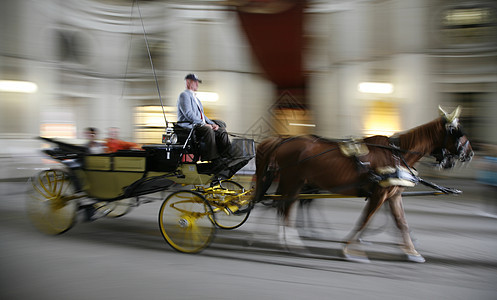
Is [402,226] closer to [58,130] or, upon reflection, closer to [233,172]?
[233,172]

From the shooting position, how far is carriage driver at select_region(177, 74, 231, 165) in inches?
167

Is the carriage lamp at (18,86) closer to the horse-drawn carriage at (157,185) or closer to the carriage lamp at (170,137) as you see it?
the horse-drawn carriage at (157,185)

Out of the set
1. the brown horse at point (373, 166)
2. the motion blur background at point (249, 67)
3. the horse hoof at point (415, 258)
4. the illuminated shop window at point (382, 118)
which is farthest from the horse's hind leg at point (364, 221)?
the illuminated shop window at point (382, 118)

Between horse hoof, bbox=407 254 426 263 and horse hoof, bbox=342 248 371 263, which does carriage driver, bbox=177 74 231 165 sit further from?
horse hoof, bbox=407 254 426 263

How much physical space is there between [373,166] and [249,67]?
26.1 ft

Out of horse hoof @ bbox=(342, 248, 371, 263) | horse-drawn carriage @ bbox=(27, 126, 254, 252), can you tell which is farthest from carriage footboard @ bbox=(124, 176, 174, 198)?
horse hoof @ bbox=(342, 248, 371, 263)

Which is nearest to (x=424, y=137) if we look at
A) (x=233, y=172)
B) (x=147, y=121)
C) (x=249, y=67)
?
(x=233, y=172)

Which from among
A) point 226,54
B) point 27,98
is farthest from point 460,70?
point 27,98

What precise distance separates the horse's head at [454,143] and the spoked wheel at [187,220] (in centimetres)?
284

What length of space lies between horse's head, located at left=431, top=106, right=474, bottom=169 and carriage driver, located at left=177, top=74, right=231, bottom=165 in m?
2.57

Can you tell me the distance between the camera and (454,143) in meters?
3.88

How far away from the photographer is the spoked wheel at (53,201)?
473 cm

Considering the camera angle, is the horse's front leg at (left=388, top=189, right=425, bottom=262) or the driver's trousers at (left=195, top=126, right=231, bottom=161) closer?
the horse's front leg at (left=388, top=189, right=425, bottom=262)

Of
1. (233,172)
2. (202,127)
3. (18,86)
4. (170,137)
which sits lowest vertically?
(233,172)
